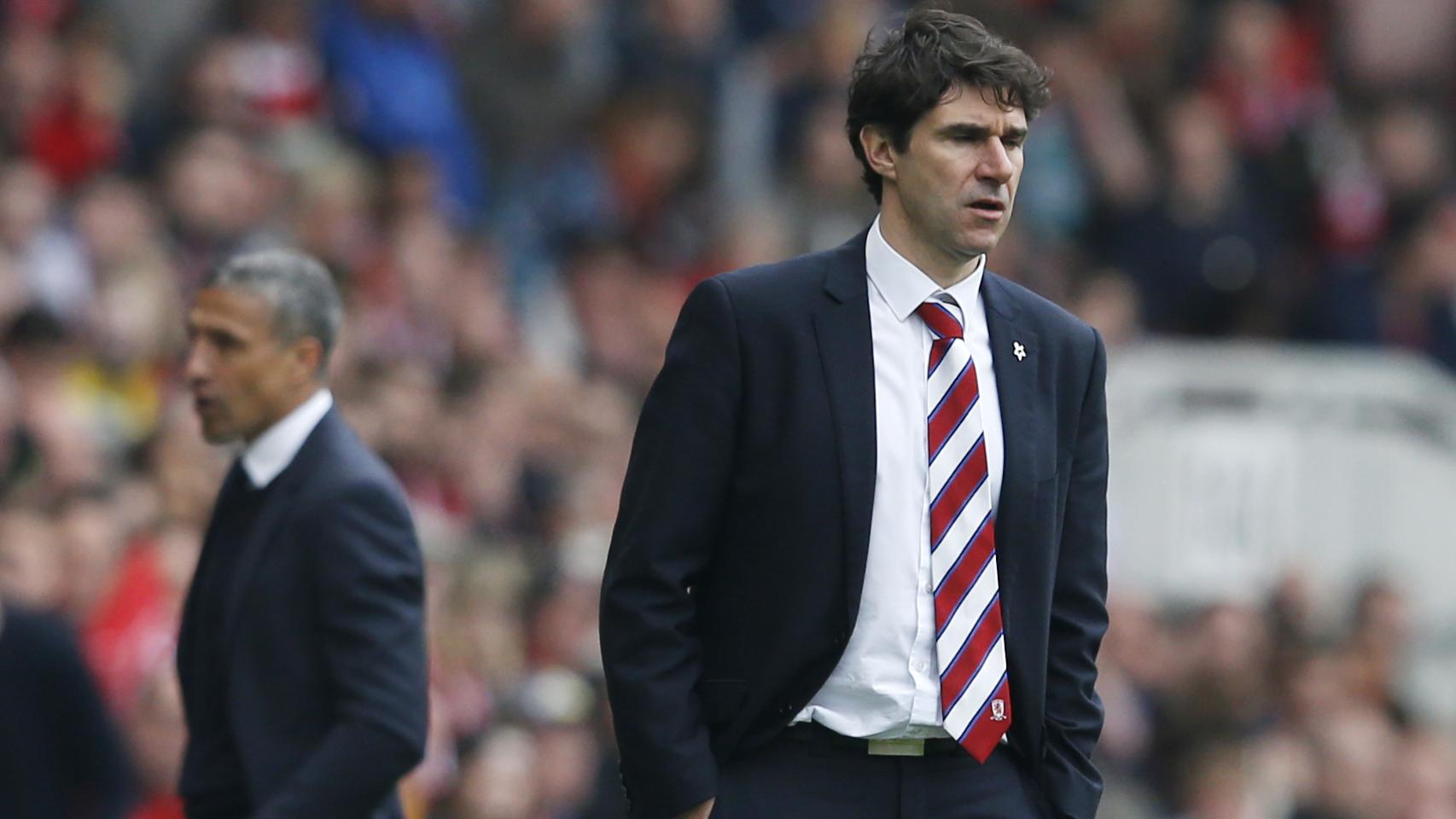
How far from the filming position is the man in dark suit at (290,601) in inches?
194

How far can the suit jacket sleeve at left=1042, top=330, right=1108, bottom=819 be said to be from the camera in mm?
4375

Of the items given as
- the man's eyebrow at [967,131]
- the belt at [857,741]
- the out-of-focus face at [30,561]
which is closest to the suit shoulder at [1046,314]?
the man's eyebrow at [967,131]

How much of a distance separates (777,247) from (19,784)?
656 cm

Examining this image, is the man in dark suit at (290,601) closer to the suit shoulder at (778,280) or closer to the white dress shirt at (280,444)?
the white dress shirt at (280,444)

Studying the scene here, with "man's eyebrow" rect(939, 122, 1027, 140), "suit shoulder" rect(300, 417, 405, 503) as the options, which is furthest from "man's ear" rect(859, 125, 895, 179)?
"suit shoulder" rect(300, 417, 405, 503)

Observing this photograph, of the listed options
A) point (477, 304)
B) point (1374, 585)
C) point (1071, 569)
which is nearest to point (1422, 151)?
point (1374, 585)

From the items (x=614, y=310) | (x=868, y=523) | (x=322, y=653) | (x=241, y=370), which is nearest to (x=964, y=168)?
(x=868, y=523)

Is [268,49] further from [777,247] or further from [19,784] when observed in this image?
[19,784]

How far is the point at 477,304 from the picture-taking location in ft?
37.0

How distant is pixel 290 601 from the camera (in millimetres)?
5000

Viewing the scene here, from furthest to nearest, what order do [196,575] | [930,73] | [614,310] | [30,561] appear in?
[614,310], [30,561], [196,575], [930,73]

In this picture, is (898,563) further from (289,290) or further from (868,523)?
(289,290)

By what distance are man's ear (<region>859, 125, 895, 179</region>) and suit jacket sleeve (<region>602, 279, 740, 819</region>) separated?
35 cm

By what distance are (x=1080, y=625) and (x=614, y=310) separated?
26.3ft
